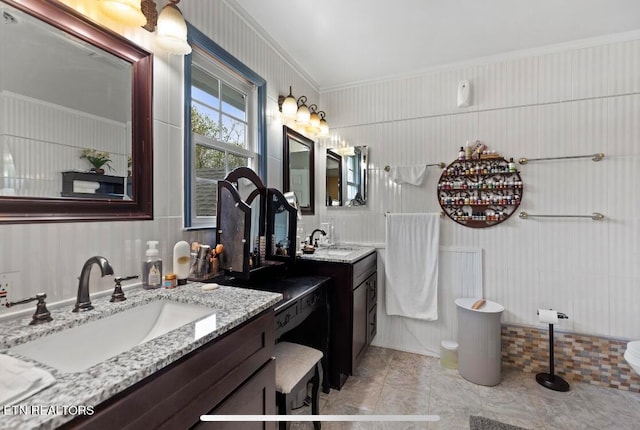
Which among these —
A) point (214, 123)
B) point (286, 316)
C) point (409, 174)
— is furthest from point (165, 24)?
point (409, 174)

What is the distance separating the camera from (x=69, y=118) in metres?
1.08

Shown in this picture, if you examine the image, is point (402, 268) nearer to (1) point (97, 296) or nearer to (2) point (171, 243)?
(2) point (171, 243)

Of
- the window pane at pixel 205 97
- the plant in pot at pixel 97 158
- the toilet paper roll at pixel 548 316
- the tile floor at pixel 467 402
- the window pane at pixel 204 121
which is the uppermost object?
the window pane at pixel 205 97

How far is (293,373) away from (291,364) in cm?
7

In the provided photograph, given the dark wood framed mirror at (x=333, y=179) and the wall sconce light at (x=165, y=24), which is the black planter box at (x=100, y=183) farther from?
the dark wood framed mirror at (x=333, y=179)

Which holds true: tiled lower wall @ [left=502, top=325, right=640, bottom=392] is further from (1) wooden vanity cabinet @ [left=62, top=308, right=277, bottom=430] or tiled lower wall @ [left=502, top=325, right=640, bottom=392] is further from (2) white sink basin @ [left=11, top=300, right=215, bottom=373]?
(2) white sink basin @ [left=11, top=300, right=215, bottom=373]

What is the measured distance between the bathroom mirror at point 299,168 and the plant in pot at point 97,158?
4.60ft

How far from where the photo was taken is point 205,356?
841 millimetres

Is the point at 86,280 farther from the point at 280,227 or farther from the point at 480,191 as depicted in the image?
the point at 480,191

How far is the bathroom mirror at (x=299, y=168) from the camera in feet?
8.20

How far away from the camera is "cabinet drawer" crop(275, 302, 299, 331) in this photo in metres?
1.38

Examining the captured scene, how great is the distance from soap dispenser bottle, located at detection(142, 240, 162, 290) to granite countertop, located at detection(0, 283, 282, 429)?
0.13 ft

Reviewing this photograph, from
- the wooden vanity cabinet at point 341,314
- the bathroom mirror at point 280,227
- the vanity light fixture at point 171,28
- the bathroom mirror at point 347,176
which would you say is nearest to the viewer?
the vanity light fixture at point 171,28

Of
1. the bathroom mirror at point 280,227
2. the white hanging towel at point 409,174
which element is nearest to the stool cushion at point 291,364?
the bathroom mirror at point 280,227
